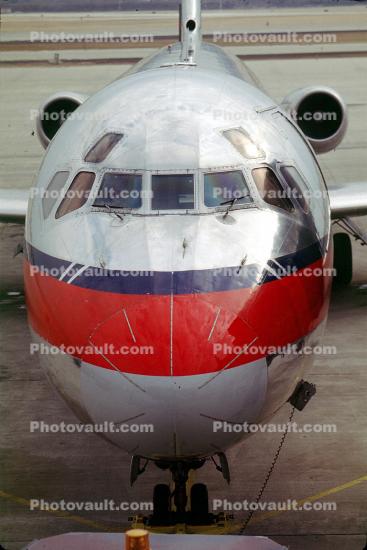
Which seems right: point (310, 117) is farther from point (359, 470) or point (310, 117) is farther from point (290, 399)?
point (290, 399)

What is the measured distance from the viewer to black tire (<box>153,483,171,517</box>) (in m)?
9.59

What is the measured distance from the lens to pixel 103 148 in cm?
938

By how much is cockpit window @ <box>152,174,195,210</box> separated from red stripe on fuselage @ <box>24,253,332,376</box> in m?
0.93

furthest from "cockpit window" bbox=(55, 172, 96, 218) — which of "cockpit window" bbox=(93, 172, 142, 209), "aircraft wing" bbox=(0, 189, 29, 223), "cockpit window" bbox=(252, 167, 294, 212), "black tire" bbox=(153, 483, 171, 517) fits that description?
"aircraft wing" bbox=(0, 189, 29, 223)

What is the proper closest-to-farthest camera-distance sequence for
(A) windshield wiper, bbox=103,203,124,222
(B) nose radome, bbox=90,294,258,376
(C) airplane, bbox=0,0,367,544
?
1. (B) nose radome, bbox=90,294,258,376
2. (C) airplane, bbox=0,0,367,544
3. (A) windshield wiper, bbox=103,203,124,222

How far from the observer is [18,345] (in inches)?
597

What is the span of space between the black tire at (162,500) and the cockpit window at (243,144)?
9.55ft

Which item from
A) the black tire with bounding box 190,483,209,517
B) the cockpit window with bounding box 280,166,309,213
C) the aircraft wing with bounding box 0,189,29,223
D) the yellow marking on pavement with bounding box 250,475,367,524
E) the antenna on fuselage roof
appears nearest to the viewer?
the cockpit window with bounding box 280,166,309,213

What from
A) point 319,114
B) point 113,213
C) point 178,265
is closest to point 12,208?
point 319,114

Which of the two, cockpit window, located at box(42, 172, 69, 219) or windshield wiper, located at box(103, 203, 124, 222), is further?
cockpit window, located at box(42, 172, 69, 219)

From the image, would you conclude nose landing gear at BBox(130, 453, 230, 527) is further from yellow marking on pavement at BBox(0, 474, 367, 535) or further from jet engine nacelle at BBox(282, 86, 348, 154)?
jet engine nacelle at BBox(282, 86, 348, 154)

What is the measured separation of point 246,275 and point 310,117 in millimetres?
9650

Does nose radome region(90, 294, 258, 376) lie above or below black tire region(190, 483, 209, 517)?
above

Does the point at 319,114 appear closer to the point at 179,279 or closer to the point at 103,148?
the point at 103,148
